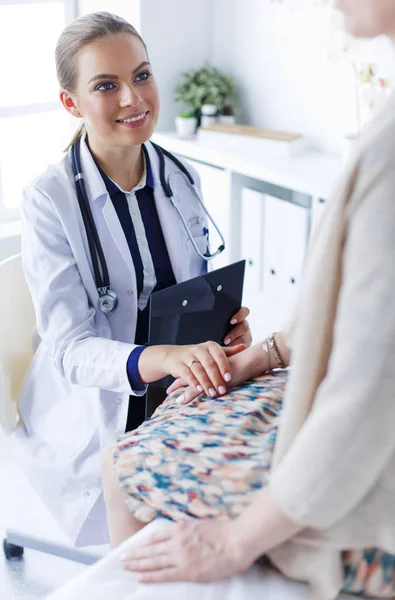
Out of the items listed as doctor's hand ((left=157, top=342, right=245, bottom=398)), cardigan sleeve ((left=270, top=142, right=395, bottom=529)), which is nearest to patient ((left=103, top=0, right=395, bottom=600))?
cardigan sleeve ((left=270, top=142, right=395, bottom=529))

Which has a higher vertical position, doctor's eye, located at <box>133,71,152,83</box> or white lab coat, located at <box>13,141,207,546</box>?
doctor's eye, located at <box>133,71,152,83</box>

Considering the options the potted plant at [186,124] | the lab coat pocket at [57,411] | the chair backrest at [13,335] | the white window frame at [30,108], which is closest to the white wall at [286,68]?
the potted plant at [186,124]

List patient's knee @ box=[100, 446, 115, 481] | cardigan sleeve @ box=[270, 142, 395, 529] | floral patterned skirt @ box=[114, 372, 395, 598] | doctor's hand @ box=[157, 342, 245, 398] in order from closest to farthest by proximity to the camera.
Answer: cardigan sleeve @ box=[270, 142, 395, 529]
floral patterned skirt @ box=[114, 372, 395, 598]
patient's knee @ box=[100, 446, 115, 481]
doctor's hand @ box=[157, 342, 245, 398]

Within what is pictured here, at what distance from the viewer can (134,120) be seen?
1650 millimetres

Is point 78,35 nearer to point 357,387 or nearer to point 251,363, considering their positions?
point 251,363

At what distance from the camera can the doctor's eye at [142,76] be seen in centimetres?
167

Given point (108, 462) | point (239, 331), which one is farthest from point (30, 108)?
point (108, 462)

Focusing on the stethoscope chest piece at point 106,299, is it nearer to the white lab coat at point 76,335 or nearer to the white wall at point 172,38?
the white lab coat at point 76,335

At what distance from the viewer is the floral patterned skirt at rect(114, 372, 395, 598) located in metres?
0.83

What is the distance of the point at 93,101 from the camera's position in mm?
1643

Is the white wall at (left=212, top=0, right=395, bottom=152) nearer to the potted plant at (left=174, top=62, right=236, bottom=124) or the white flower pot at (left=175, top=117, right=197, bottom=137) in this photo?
the potted plant at (left=174, top=62, right=236, bottom=124)

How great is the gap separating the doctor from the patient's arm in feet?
0.79

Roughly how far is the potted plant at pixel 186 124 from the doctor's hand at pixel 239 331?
1.87 metres

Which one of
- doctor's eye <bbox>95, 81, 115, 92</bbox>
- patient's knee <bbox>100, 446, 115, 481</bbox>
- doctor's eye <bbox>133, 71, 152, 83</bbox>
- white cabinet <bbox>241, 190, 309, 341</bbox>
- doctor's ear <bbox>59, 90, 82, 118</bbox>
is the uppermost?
doctor's eye <bbox>133, 71, 152, 83</bbox>
